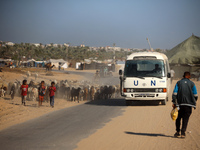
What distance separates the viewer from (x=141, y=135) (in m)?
8.90

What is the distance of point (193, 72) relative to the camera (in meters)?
44.1

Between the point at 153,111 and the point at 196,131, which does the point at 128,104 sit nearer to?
the point at 153,111

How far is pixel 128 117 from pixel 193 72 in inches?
1333

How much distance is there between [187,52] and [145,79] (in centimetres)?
3227

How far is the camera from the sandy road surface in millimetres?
7656

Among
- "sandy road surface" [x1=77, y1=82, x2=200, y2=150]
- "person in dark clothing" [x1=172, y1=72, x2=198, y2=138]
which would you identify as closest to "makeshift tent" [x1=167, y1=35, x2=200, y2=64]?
"sandy road surface" [x1=77, y1=82, x2=200, y2=150]

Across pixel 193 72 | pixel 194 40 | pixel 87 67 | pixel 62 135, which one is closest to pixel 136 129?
pixel 62 135

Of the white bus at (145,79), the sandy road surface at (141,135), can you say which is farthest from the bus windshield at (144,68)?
the sandy road surface at (141,135)

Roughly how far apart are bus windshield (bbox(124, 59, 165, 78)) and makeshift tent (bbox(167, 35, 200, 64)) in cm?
2940

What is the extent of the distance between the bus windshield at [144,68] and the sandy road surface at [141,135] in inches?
143

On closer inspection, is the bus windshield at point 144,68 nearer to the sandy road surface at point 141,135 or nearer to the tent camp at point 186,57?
the sandy road surface at point 141,135

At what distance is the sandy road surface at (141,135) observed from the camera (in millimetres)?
7656

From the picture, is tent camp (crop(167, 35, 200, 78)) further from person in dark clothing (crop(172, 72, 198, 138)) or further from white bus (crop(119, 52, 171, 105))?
person in dark clothing (crop(172, 72, 198, 138))

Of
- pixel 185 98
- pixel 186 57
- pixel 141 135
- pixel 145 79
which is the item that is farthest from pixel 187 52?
pixel 185 98
